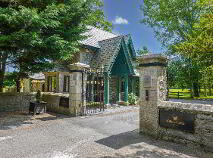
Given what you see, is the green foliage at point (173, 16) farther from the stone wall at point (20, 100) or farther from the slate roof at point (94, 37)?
the stone wall at point (20, 100)

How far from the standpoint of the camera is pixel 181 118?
6.38m

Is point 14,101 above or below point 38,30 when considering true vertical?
below

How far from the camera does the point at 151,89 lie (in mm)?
7328

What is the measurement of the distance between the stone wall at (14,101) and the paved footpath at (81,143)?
4.53m

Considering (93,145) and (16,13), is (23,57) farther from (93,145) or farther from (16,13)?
(93,145)

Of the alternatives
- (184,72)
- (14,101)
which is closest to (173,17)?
(184,72)

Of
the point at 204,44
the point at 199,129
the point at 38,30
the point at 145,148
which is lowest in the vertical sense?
the point at 145,148

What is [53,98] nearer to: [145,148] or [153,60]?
[153,60]

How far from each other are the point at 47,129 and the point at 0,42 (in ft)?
17.1

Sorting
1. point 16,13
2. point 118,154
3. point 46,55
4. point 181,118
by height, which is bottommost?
point 118,154

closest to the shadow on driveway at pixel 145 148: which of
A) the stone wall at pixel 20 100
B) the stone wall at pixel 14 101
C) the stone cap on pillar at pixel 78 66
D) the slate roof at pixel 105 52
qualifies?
the stone cap on pillar at pixel 78 66

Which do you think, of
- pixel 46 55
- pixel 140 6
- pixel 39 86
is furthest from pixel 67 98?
pixel 140 6

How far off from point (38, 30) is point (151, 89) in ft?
23.2

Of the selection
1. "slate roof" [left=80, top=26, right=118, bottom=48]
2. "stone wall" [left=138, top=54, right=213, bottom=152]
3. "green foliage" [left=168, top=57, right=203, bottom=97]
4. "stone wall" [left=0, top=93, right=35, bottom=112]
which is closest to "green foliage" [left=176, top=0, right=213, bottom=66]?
"stone wall" [left=138, top=54, right=213, bottom=152]
